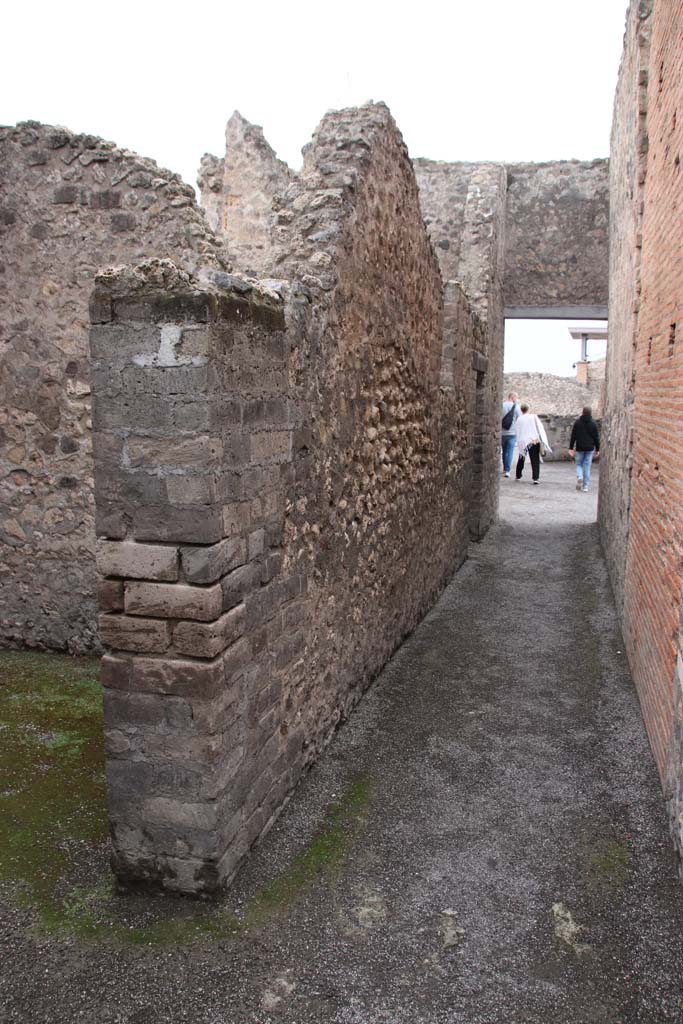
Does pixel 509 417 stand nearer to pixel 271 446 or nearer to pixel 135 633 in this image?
pixel 271 446

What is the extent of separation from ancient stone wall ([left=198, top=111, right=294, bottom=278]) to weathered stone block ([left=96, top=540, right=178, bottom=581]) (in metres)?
6.60

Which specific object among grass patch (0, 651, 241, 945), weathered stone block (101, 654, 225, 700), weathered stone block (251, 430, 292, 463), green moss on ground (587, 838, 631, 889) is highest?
weathered stone block (251, 430, 292, 463)

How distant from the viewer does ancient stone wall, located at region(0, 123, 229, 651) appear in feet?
17.1

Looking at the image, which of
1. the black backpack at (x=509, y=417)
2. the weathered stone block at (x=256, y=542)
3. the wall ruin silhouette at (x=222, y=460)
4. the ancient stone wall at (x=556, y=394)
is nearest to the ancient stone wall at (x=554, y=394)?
the ancient stone wall at (x=556, y=394)

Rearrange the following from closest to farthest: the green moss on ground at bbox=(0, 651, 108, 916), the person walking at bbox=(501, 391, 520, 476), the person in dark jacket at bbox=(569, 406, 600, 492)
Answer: the green moss on ground at bbox=(0, 651, 108, 916), the person in dark jacket at bbox=(569, 406, 600, 492), the person walking at bbox=(501, 391, 520, 476)

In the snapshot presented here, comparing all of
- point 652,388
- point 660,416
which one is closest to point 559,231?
point 652,388

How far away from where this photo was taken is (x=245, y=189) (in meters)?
9.45

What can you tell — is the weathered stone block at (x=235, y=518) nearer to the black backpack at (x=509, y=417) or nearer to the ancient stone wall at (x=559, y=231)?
the ancient stone wall at (x=559, y=231)

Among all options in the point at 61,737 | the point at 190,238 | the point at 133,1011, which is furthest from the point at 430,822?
the point at 190,238

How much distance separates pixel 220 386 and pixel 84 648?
3328 millimetres

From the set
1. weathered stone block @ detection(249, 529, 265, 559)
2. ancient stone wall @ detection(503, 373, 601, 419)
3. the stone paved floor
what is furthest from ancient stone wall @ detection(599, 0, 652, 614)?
ancient stone wall @ detection(503, 373, 601, 419)

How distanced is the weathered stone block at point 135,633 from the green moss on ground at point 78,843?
97cm

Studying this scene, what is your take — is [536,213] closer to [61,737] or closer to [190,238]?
[190,238]

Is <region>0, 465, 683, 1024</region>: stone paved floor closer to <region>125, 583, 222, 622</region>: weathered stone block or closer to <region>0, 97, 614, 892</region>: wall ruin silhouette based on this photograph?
<region>0, 97, 614, 892</region>: wall ruin silhouette
